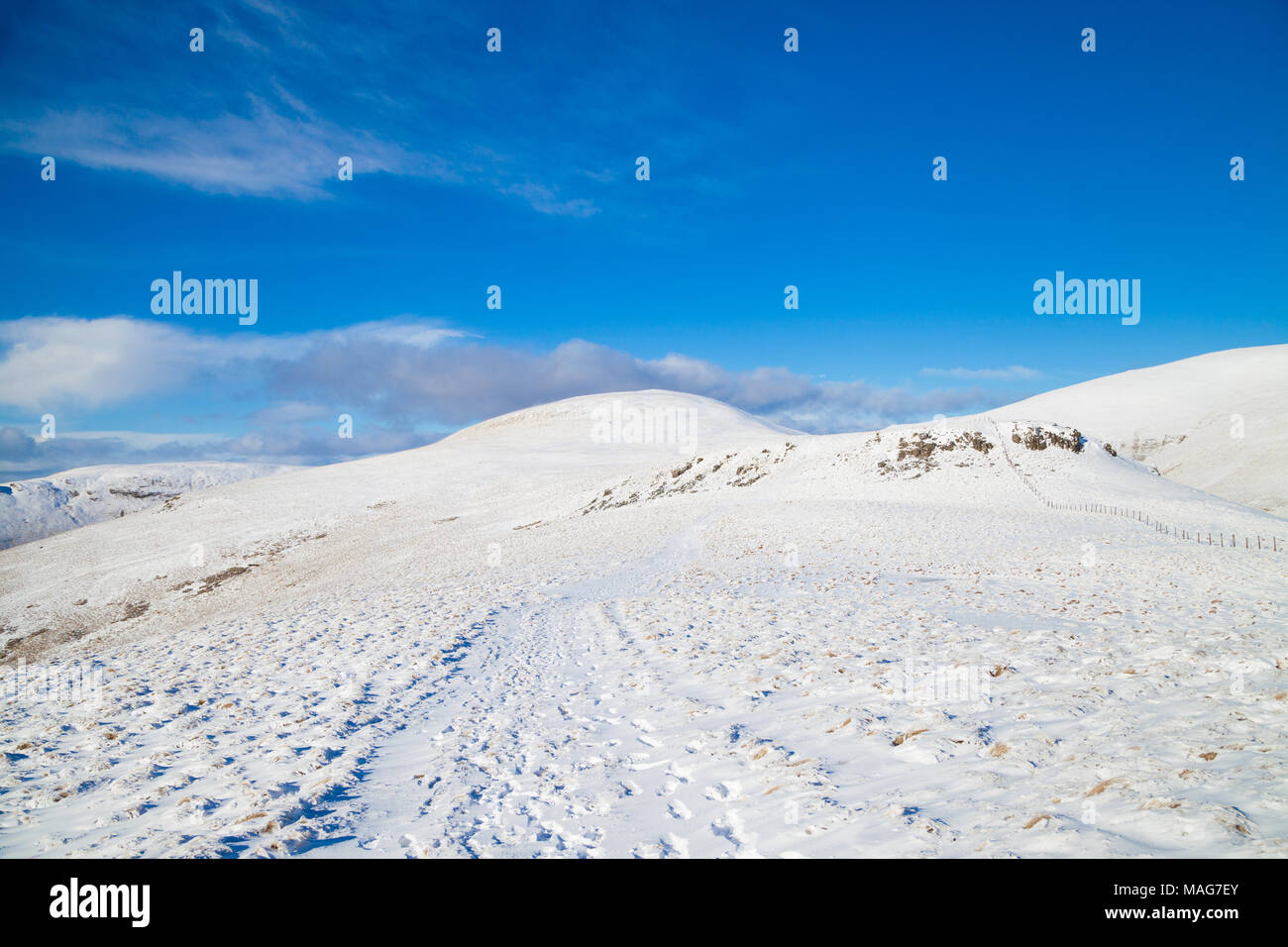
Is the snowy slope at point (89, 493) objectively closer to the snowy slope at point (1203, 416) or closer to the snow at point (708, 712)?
the snow at point (708, 712)

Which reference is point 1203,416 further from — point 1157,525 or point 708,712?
point 708,712

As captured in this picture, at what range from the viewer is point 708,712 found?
8.63 meters

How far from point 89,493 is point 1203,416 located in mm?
188791

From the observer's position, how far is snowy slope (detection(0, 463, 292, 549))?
332ft

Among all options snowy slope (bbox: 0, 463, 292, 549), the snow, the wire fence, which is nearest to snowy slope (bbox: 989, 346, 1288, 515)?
the wire fence

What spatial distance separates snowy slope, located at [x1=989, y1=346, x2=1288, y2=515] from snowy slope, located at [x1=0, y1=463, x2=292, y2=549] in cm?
14142

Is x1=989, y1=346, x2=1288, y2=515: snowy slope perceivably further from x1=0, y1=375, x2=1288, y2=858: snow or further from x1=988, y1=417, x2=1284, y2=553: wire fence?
x1=0, y1=375, x2=1288, y2=858: snow

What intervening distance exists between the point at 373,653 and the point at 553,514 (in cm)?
3738

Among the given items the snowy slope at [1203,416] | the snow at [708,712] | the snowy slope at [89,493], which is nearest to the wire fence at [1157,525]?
the snow at [708,712]

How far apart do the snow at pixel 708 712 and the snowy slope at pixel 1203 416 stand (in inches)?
1937

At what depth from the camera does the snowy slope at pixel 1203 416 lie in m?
63.8
